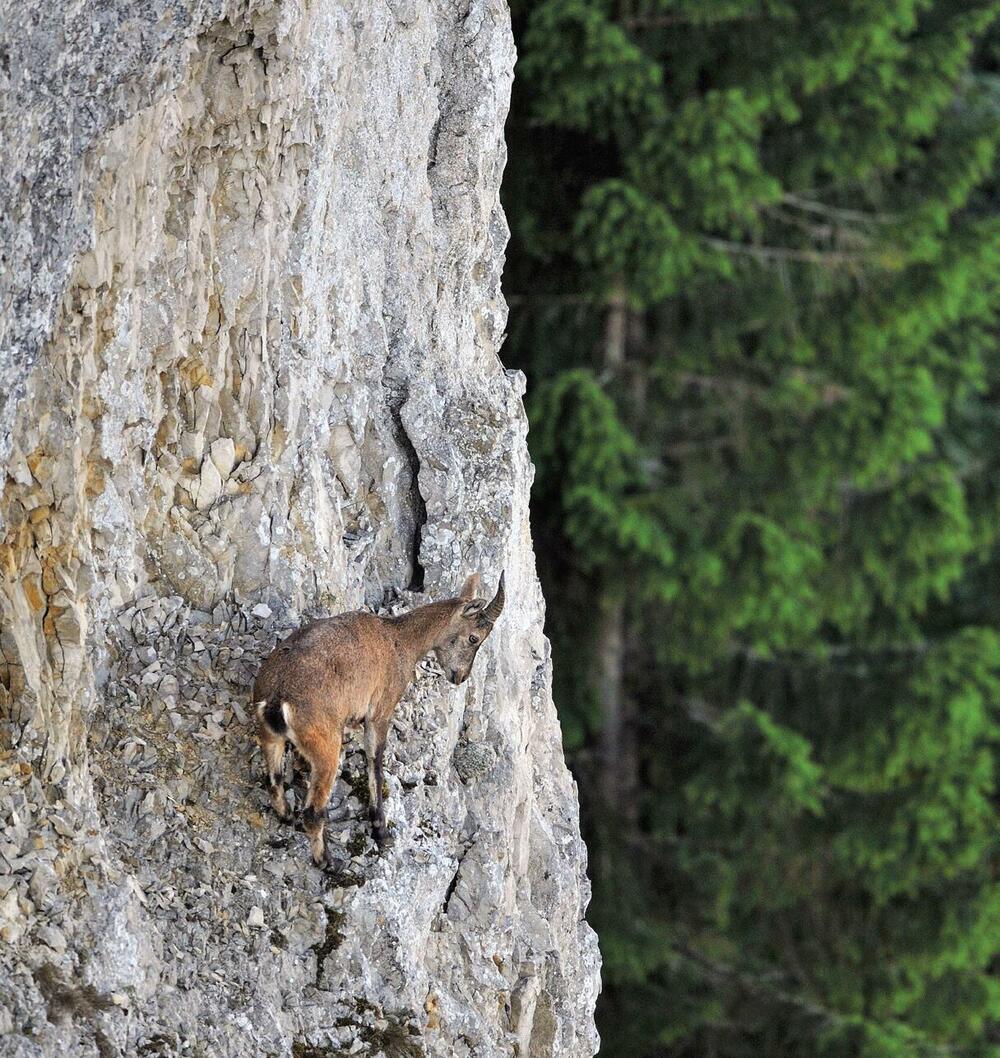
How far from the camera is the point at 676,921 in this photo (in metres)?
15.2

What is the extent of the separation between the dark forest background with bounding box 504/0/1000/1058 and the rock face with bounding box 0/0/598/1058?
19.8 ft

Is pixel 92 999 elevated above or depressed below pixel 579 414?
below

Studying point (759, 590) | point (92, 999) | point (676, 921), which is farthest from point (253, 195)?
point (676, 921)

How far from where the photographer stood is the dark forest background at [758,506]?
13812mm

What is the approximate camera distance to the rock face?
5797mm

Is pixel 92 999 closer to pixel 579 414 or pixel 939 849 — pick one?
pixel 579 414

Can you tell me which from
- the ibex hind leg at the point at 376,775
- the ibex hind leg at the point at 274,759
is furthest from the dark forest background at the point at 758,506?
the ibex hind leg at the point at 274,759

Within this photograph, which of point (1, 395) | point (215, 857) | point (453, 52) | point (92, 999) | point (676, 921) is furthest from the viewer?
point (676, 921)

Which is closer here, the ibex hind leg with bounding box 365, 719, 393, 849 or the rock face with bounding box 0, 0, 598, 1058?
the rock face with bounding box 0, 0, 598, 1058

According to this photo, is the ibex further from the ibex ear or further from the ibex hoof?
the ibex ear

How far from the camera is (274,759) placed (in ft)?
20.0

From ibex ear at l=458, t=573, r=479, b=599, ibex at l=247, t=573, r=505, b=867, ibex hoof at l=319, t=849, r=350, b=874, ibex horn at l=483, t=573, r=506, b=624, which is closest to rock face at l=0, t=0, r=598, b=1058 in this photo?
ibex hoof at l=319, t=849, r=350, b=874

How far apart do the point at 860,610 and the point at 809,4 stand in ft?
20.6

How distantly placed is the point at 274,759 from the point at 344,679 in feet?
1.51
